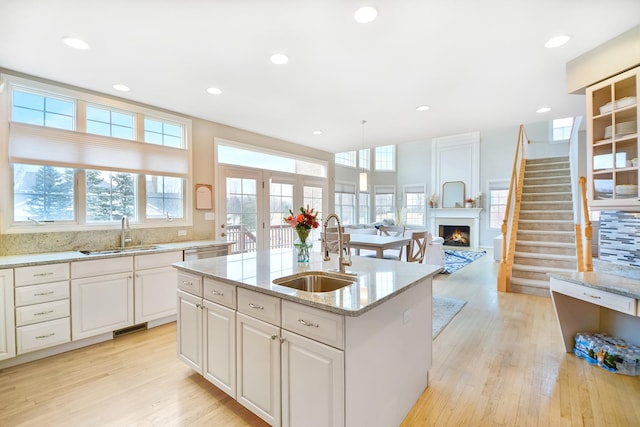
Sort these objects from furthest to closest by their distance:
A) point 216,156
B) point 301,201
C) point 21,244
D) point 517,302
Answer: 1. point 301,201
2. point 216,156
3. point 517,302
4. point 21,244

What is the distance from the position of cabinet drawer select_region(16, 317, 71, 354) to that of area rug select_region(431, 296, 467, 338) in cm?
363

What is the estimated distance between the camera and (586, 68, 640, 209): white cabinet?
224cm

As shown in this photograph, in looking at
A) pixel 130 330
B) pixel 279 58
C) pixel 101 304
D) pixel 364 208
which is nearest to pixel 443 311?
pixel 279 58

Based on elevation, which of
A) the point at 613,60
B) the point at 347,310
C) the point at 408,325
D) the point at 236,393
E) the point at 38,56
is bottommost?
the point at 236,393

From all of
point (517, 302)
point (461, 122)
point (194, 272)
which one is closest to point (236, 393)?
point (194, 272)

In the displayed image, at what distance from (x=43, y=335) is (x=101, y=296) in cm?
50

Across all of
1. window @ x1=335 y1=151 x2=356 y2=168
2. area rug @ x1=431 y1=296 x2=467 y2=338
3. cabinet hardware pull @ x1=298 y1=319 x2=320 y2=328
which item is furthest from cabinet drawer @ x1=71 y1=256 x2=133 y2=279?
window @ x1=335 y1=151 x2=356 y2=168

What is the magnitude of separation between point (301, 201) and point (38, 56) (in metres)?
4.13

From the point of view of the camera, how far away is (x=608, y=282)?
2.23 m

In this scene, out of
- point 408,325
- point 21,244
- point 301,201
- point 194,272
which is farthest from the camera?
point 301,201

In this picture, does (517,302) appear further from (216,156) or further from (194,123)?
(194,123)

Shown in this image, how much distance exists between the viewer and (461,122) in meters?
4.29

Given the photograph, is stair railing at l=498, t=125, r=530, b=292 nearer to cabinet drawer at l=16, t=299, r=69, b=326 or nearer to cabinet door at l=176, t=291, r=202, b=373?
cabinet door at l=176, t=291, r=202, b=373

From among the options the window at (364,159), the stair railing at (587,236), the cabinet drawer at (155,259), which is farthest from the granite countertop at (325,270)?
the window at (364,159)
